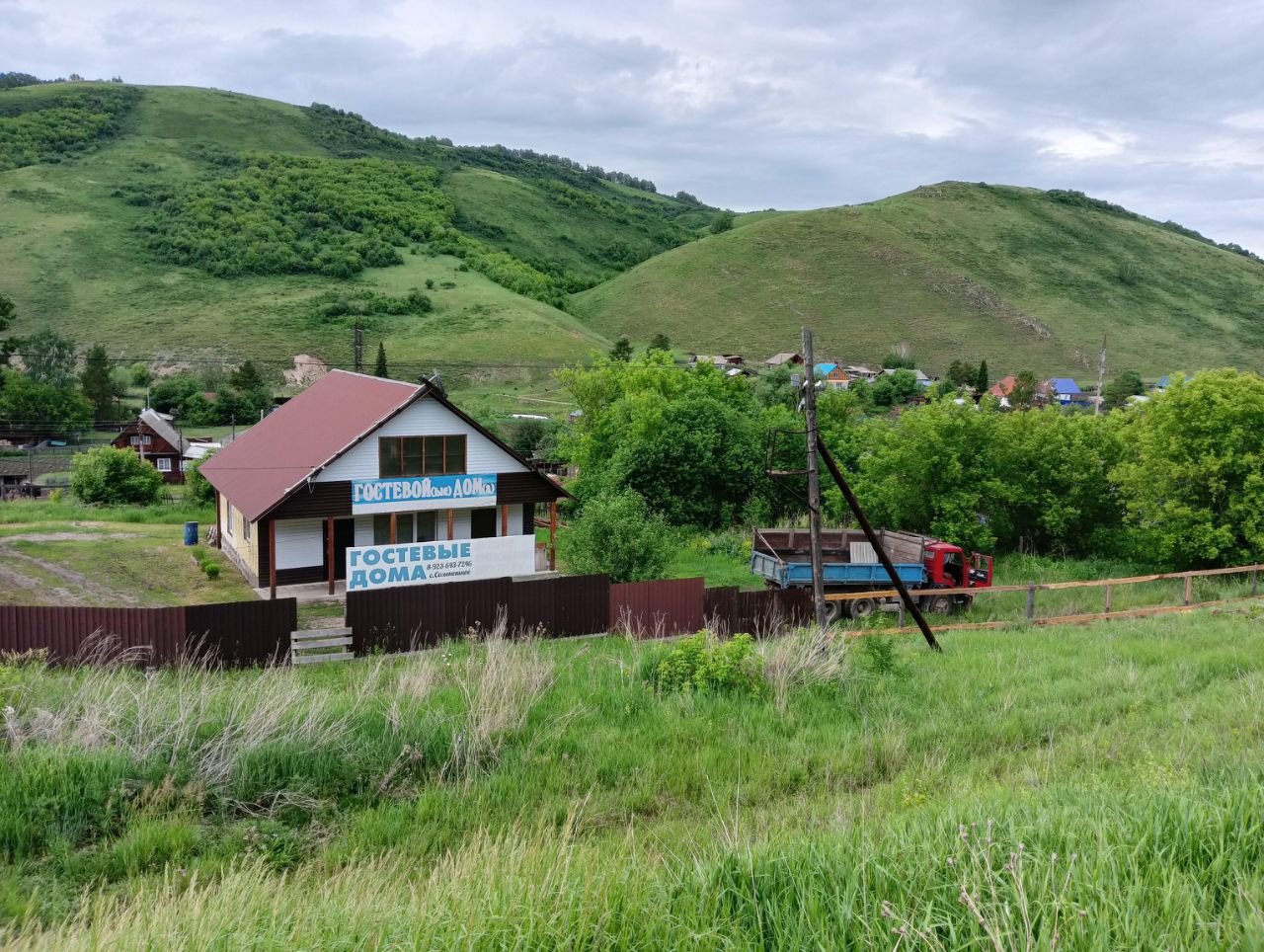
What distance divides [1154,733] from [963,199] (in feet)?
546

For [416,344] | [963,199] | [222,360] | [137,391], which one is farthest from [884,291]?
[137,391]

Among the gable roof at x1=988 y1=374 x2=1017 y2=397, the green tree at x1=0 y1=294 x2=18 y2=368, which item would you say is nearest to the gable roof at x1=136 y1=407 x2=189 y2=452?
the green tree at x1=0 y1=294 x2=18 y2=368

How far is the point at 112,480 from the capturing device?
126 ft

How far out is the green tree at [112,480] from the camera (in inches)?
1501

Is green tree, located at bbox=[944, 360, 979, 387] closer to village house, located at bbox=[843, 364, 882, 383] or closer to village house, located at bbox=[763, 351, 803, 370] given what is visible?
village house, located at bbox=[843, 364, 882, 383]

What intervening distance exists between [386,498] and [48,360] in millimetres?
72798

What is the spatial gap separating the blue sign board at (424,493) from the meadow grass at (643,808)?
11.4m

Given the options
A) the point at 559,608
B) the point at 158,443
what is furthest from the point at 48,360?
the point at 559,608

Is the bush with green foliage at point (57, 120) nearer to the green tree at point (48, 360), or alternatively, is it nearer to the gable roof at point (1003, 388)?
the green tree at point (48, 360)

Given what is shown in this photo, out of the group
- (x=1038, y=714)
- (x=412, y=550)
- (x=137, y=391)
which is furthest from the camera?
(x=137, y=391)

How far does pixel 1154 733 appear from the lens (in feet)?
29.2

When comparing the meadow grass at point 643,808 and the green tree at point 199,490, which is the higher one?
the green tree at point 199,490

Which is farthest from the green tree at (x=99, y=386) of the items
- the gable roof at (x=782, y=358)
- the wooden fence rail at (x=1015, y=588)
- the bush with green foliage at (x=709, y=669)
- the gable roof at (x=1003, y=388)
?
the gable roof at (x=1003, y=388)

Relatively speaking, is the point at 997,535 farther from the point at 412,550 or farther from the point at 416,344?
the point at 416,344
